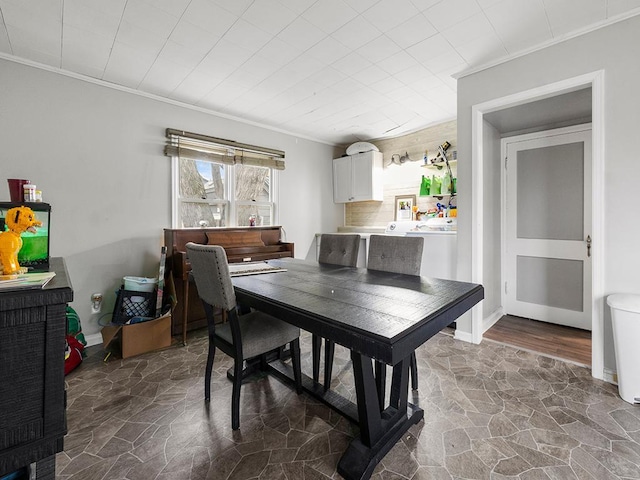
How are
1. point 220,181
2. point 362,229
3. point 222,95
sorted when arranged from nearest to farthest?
point 222,95 → point 220,181 → point 362,229

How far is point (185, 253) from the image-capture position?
2975 millimetres

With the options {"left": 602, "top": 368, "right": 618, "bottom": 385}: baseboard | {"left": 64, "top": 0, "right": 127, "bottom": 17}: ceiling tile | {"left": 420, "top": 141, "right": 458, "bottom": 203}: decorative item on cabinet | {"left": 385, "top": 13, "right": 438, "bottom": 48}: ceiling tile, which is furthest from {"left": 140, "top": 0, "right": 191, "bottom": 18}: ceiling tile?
{"left": 602, "top": 368, "right": 618, "bottom": 385}: baseboard

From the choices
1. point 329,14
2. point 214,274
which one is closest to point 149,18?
point 329,14

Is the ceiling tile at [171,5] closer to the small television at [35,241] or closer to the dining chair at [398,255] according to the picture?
the small television at [35,241]

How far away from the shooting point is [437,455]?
5.05ft

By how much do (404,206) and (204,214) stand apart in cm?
278

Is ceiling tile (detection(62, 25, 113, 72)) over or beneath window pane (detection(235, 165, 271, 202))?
over

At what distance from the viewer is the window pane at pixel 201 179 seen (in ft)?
11.6

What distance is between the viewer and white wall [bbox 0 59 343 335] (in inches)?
101

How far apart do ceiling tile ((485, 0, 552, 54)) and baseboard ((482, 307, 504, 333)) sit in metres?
2.55

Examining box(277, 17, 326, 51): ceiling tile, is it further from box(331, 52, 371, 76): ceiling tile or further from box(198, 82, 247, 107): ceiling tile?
box(198, 82, 247, 107): ceiling tile

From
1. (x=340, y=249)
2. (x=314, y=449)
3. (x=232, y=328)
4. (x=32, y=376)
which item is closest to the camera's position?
(x=32, y=376)

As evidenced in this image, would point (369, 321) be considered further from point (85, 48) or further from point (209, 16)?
point (85, 48)

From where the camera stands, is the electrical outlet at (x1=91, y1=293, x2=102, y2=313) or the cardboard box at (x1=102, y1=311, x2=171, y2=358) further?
the electrical outlet at (x1=91, y1=293, x2=102, y2=313)
